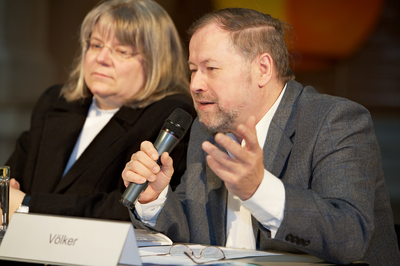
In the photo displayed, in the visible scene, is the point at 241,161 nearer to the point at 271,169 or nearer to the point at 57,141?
the point at 271,169

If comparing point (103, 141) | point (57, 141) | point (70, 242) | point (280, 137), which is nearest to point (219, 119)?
point (280, 137)

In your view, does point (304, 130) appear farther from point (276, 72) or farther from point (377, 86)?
point (377, 86)

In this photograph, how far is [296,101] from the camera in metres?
1.46

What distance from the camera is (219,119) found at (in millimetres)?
1429

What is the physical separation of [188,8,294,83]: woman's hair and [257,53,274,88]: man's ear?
0.02 metres

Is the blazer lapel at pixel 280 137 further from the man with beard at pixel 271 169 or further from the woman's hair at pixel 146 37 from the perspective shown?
the woman's hair at pixel 146 37

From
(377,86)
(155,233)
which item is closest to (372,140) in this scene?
(155,233)

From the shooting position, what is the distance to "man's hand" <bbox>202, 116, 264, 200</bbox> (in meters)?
0.97

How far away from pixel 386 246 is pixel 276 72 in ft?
2.25

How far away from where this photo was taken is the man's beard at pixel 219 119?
1.42 metres

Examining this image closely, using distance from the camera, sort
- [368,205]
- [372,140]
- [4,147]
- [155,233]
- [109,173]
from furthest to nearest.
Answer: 1. [4,147]
2. [109,173]
3. [155,233]
4. [372,140]
5. [368,205]

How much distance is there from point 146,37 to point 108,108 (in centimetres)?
42

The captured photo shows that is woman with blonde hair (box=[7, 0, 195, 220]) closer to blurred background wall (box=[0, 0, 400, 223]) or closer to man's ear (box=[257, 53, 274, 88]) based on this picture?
man's ear (box=[257, 53, 274, 88])

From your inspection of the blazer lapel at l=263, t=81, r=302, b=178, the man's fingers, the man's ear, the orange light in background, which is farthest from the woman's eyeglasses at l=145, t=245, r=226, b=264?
the orange light in background
